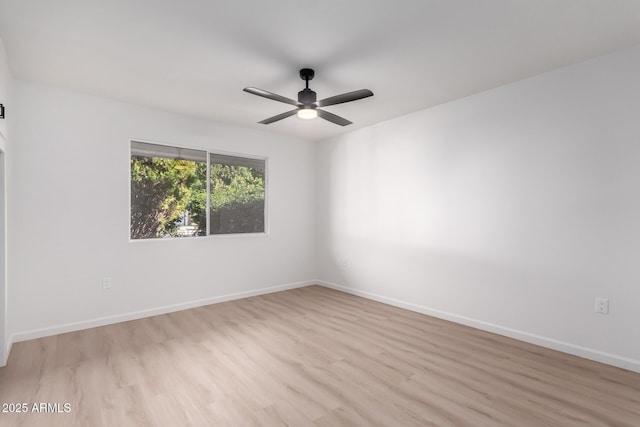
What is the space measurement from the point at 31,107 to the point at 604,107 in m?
5.26

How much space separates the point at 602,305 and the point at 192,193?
4.52 m

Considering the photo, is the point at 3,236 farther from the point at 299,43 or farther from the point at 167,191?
the point at 299,43

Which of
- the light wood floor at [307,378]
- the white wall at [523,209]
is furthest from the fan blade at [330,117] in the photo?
the light wood floor at [307,378]

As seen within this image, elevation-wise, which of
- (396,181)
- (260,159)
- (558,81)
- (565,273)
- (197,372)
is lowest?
(197,372)

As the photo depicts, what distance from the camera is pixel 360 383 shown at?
91.6 inches

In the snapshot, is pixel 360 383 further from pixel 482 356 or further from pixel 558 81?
pixel 558 81

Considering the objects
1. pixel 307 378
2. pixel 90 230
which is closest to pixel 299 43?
pixel 307 378

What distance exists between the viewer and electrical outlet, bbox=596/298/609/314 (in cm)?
265

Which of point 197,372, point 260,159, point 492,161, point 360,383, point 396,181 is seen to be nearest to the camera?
point 360,383

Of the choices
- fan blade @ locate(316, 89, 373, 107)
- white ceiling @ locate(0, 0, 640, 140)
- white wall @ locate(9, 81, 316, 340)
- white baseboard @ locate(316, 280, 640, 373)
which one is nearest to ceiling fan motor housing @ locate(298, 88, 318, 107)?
fan blade @ locate(316, 89, 373, 107)

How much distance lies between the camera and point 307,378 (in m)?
2.40

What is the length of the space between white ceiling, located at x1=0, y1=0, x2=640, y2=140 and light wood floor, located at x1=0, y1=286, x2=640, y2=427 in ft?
8.32

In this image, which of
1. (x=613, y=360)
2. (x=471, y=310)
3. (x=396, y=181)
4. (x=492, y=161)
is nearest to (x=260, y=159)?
(x=396, y=181)

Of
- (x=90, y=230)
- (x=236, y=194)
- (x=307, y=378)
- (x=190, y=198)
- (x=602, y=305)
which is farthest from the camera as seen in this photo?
(x=236, y=194)
